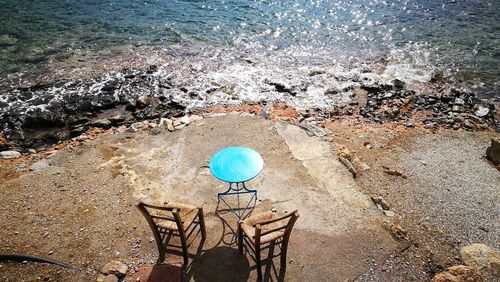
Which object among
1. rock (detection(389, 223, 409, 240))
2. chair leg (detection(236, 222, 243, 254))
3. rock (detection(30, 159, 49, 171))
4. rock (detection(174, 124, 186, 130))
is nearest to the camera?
chair leg (detection(236, 222, 243, 254))

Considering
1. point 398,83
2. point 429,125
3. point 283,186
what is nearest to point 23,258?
point 283,186

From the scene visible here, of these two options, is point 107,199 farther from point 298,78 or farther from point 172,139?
point 298,78

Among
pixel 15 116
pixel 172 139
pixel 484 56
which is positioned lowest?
pixel 15 116

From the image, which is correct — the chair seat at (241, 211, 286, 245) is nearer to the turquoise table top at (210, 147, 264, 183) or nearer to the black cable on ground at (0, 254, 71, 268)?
the turquoise table top at (210, 147, 264, 183)

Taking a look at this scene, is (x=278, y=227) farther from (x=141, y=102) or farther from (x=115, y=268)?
(x=141, y=102)

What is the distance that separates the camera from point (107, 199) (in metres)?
7.75

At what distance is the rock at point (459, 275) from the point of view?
18.7 ft

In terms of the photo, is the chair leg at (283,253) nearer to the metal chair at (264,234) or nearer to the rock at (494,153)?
the metal chair at (264,234)

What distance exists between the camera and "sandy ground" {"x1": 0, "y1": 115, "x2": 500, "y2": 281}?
20.7ft

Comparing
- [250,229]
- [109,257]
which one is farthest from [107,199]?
[250,229]

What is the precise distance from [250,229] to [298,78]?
974 cm

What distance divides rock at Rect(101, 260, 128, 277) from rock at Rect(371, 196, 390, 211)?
210 inches

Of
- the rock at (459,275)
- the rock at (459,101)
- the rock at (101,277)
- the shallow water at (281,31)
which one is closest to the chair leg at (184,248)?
the rock at (101,277)

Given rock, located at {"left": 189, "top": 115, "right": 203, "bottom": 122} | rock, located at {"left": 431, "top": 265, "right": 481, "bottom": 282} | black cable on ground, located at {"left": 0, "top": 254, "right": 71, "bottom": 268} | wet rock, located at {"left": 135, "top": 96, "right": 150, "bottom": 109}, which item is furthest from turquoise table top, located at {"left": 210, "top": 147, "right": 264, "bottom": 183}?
wet rock, located at {"left": 135, "top": 96, "right": 150, "bottom": 109}
